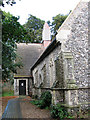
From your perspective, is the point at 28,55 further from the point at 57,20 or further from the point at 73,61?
the point at 73,61

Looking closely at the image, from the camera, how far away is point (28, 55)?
A: 998 inches

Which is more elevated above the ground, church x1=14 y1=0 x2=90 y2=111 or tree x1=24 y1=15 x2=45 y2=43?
tree x1=24 y1=15 x2=45 y2=43

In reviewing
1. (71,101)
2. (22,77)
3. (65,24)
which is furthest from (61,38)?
(22,77)

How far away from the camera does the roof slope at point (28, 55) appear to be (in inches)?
892

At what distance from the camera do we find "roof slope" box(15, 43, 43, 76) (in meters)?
22.7

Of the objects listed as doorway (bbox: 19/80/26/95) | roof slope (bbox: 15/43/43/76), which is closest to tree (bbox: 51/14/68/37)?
roof slope (bbox: 15/43/43/76)

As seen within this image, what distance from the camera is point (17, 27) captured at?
9.67m

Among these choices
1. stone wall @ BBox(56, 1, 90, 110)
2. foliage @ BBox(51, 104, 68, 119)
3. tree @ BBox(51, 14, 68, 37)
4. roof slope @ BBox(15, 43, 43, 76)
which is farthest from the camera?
tree @ BBox(51, 14, 68, 37)

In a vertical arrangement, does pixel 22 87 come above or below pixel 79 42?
below

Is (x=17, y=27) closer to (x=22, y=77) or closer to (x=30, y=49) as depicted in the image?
(x=22, y=77)

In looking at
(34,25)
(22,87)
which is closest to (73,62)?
(22,87)

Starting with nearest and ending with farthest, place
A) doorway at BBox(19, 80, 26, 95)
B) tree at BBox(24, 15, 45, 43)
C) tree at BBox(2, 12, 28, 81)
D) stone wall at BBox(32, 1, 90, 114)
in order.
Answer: stone wall at BBox(32, 1, 90, 114)
tree at BBox(2, 12, 28, 81)
doorway at BBox(19, 80, 26, 95)
tree at BBox(24, 15, 45, 43)

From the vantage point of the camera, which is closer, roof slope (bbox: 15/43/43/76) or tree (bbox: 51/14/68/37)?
roof slope (bbox: 15/43/43/76)

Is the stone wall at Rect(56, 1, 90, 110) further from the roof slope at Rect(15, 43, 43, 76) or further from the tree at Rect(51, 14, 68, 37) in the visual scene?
the tree at Rect(51, 14, 68, 37)
